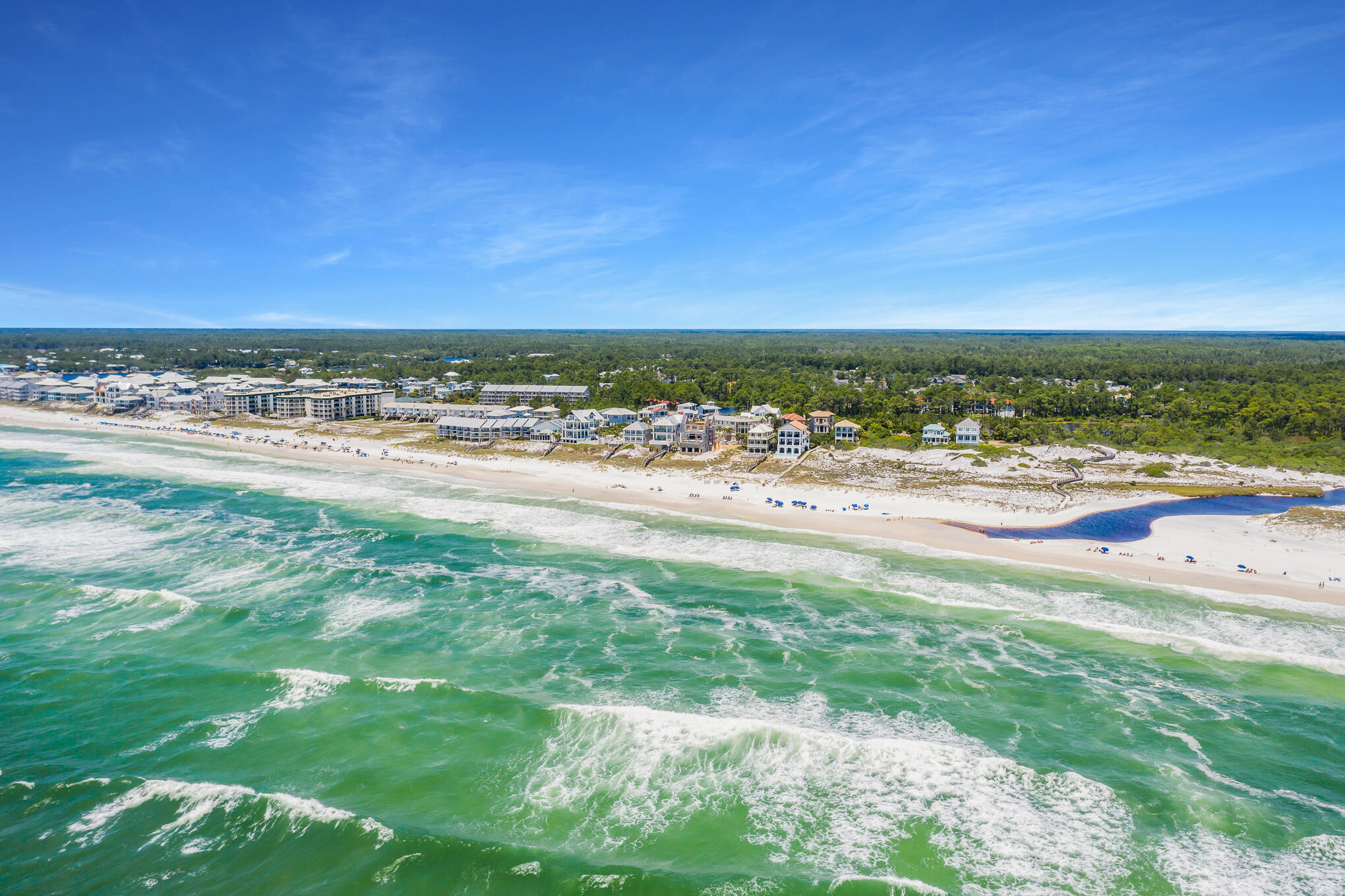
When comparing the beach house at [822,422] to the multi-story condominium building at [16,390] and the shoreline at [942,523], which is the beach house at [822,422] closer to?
the shoreline at [942,523]

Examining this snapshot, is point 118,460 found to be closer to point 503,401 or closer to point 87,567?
point 87,567

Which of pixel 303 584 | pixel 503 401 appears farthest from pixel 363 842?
pixel 503 401

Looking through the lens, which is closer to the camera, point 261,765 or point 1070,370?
point 261,765

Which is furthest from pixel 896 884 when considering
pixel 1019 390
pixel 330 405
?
pixel 1019 390

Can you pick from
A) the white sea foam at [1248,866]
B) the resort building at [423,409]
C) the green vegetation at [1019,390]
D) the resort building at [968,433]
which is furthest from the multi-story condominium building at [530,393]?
the white sea foam at [1248,866]

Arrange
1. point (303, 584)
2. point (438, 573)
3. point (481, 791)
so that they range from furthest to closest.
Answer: point (438, 573) → point (303, 584) → point (481, 791)

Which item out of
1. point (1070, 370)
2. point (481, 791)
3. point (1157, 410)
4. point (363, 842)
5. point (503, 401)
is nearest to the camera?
point (363, 842)

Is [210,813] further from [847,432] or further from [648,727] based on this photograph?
[847,432]
